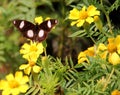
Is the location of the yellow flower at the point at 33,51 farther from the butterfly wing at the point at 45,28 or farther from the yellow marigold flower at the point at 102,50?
the yellow marigold flower at the point at 102,50

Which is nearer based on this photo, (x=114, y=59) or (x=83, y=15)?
(x=114, y=59)

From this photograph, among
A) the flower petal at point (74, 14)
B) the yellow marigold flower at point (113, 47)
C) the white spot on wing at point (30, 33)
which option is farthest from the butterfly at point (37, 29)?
the yellow marigold flower at point (113, 47)

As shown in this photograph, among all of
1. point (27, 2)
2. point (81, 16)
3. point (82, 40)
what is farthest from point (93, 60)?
point (82, 40)

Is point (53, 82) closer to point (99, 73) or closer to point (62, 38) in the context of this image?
point (99, 73)

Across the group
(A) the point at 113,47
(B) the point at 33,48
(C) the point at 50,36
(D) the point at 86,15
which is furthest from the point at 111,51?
(C) the point at 50,36

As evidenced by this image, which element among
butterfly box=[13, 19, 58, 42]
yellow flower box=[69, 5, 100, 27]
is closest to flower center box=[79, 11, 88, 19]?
yellow flower box=[69, 5, 100, 27]

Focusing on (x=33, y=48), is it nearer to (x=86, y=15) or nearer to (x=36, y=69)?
(x=36, y=69)

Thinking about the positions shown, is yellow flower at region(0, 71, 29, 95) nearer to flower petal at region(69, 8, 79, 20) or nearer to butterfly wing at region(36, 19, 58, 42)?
butterfly wing at region(36, 19, 58, 42)
